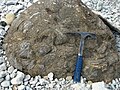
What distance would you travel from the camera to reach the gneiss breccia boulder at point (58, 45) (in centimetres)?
202

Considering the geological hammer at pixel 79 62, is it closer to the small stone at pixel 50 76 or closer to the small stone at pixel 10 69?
the small stone at pixel 50 76

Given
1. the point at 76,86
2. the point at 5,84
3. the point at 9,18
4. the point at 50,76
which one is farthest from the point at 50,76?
the point at 9,18

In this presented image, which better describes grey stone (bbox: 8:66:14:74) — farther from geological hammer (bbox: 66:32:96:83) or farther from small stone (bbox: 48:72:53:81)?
geological hammer (bbox: 66:32:96:83)

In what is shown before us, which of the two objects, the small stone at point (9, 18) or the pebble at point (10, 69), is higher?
the small stone at point (9, 18)

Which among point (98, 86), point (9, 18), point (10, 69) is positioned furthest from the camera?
point (9, 18)

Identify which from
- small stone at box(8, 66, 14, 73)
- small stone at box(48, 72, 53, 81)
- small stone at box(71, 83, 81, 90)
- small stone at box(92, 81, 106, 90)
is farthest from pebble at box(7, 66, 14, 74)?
small stone at box(92, 81, 106, 90)

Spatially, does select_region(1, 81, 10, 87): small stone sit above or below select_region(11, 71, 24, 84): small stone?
below

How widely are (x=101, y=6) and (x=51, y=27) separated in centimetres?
101

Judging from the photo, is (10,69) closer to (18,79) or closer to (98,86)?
(18,79)

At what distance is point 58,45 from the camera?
205 centimetres

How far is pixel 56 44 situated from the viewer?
205 cm

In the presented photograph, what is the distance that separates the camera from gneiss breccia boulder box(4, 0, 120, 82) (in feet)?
6.62

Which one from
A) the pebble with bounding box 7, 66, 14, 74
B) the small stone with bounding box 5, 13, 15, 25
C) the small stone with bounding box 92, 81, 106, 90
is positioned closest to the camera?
the small stone with bounding box 92, 81, 106, 90

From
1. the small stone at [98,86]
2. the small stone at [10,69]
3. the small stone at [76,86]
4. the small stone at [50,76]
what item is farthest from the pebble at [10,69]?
the small stone at [98,86]
